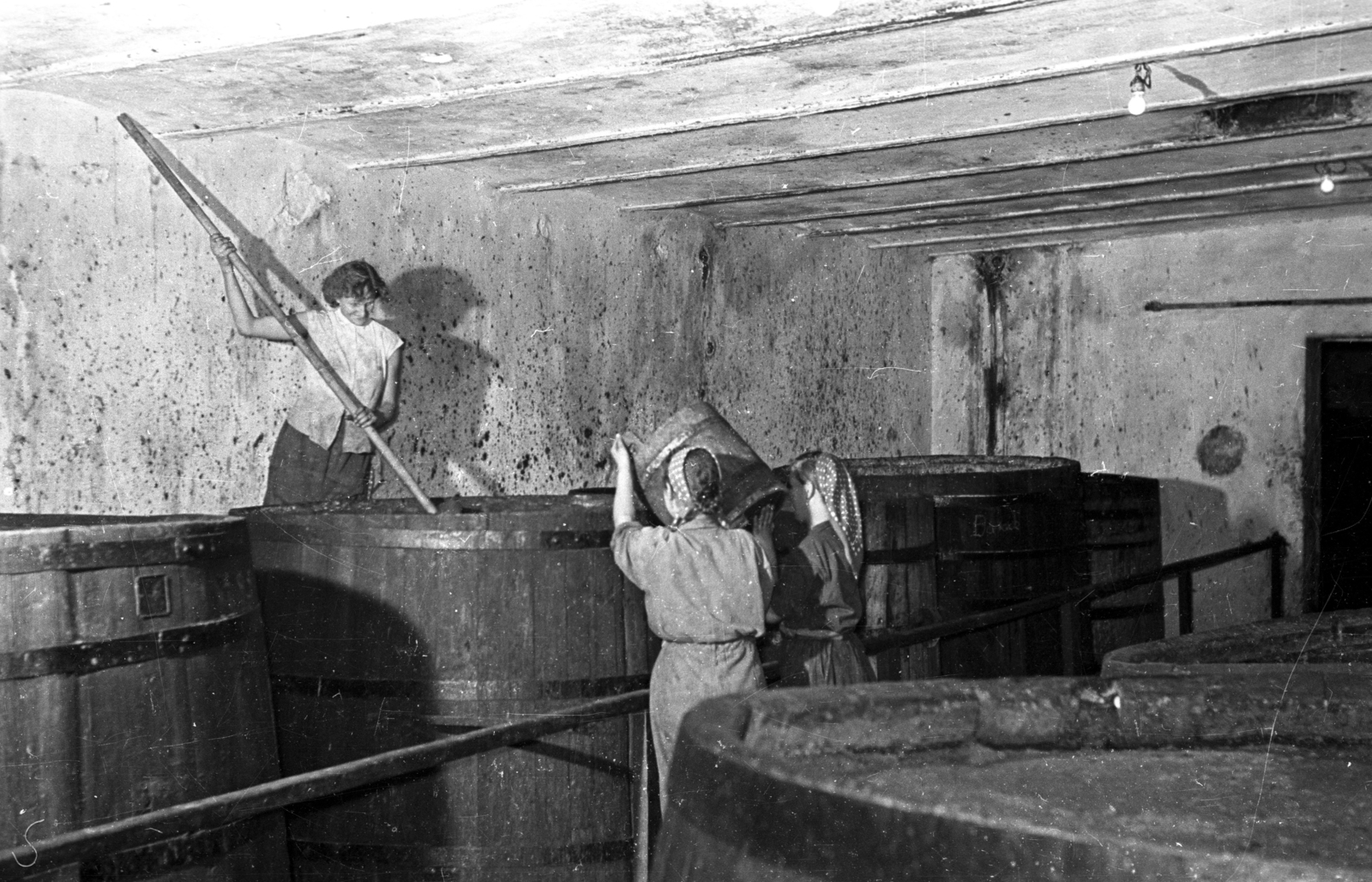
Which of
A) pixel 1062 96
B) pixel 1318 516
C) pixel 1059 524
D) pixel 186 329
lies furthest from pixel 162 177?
pixel 1318 516

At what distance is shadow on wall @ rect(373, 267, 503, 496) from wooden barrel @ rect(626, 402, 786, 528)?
2.35 m

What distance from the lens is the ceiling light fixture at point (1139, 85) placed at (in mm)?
4414

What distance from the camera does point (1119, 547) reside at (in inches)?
237

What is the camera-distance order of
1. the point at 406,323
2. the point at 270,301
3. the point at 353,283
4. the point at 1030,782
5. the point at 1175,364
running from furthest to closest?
the point at 1175,364 → the point at 406,323 → the point at 353,283 → the point at 270,301 → the point at 1030,782

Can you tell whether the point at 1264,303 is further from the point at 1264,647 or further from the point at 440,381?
the point at 1264,647

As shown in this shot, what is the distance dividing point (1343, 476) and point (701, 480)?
6756mm

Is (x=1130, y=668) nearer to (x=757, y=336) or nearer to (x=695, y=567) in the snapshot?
(x=695, y=567)

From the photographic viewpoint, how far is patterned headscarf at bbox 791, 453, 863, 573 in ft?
13.0

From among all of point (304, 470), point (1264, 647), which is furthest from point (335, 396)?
point (1264, 647)

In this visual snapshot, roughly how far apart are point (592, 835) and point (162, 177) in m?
2.93

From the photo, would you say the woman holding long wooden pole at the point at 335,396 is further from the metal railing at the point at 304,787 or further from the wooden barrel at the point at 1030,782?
the wooden barrel at the point at 1030,782

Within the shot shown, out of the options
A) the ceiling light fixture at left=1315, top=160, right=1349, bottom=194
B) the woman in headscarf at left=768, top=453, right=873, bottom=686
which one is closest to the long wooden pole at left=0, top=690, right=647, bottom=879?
the woman in headscarf at left=768, top=453, right=873, bottom=686

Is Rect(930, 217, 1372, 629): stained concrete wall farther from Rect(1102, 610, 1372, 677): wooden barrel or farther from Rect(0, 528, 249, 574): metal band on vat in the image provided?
Rect(0, 528, 249, 574): metal band on vat

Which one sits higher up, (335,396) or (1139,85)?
(1139,85)
